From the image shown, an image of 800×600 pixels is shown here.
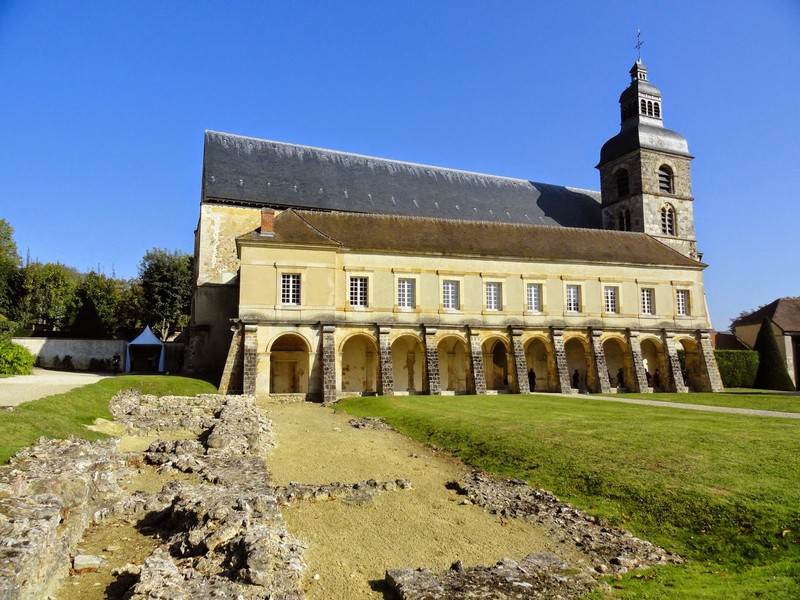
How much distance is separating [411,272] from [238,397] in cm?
1002

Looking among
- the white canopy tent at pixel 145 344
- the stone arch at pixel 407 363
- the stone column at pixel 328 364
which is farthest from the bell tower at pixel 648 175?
the white canopy tent at pixel 145 344

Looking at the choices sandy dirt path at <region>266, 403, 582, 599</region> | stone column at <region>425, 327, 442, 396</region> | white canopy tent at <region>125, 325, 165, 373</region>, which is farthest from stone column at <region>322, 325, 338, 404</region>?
white canopy tent at <region>125, 325, 165, 373</region>

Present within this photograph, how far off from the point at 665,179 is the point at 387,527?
117 ft

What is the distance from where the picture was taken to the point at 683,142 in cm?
3688

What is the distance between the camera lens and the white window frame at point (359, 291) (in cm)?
2512

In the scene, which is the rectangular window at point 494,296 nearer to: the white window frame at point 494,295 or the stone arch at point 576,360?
the white window frame at point 494,295

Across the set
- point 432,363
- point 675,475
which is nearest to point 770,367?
point 432,363

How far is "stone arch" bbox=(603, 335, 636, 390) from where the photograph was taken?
27781mm

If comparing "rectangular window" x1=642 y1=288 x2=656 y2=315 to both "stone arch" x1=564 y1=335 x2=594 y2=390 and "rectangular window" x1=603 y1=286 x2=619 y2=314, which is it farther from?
"stone arch" x1=564 y1=335 x2=594 y2=390

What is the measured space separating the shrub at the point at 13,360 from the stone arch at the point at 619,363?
88.1 ft

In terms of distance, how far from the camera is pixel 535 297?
27.7 m

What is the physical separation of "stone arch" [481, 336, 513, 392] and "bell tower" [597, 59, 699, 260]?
1407 cm

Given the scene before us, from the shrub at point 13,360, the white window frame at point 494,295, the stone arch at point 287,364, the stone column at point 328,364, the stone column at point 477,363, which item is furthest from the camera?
the white window frame at point 494,295

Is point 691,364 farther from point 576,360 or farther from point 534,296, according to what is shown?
point 534,296
